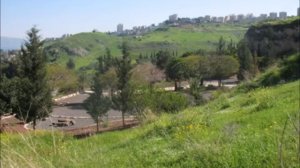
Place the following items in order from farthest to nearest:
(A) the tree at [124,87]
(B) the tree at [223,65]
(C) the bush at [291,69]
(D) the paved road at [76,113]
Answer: (B) the tree at [223,65]
(D) the paved road at [76,113]
(A) the tree at [124,87]
(C) the bush at [291,69]

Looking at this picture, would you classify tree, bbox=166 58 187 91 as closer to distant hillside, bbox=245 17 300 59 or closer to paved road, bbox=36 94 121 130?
distant hillside, bbox=245 17 300 59

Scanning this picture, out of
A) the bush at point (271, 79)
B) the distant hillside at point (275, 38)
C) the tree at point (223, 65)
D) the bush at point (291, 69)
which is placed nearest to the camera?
the bush at point (291, 69)

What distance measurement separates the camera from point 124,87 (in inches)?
2186

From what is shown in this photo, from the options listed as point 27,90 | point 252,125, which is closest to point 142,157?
point 252,125

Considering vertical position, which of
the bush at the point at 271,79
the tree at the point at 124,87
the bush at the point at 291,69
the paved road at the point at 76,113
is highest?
the bush at the point at 291,69

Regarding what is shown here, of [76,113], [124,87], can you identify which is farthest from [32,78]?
[76,113]

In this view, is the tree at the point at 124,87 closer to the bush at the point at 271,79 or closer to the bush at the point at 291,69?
the bush at the point at 271,79

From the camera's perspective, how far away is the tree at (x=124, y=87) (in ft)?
179

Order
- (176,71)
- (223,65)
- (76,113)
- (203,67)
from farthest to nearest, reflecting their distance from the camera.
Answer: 1. (203,67)
2. (223,65)
3. (176,71)
4. (76,113)

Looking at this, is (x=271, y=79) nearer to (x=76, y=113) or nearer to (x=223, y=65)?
(x=76, y=113)

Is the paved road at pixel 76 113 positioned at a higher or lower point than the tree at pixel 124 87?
lower

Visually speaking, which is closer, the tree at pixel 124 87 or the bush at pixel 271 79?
the bush at pixel 271 79

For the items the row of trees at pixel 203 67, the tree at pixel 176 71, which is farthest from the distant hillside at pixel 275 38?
the tree at pixel 176 71

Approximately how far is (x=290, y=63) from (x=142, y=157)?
59.4ft
